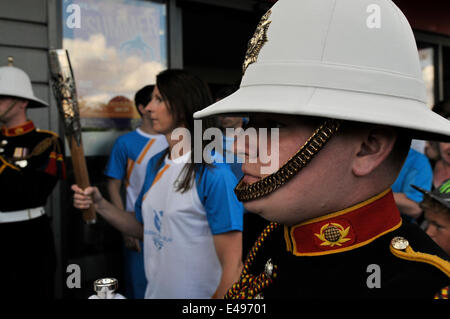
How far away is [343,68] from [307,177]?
24 centimetres

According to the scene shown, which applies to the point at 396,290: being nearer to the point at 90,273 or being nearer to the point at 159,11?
the point at 90,273

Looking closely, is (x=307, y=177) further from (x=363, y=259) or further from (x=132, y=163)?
(x=132, y=163)

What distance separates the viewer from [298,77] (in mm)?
833

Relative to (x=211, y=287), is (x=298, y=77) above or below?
above

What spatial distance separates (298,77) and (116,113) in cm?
311

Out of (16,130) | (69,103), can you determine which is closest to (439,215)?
(69,103)

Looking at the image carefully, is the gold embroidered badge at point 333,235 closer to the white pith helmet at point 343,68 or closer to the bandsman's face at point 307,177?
the bandsman's face at point 307,177

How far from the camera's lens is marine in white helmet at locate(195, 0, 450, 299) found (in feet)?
2.65

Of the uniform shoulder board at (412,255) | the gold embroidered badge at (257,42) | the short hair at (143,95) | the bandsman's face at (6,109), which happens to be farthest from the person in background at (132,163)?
the uniform shoulder board at (412,255)

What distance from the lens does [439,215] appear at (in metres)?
1.44

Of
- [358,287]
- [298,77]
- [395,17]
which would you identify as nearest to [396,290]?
[358,287]

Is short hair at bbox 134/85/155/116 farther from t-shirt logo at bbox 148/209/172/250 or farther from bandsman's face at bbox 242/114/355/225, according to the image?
bandsman's face at bbox 242/114/355/225

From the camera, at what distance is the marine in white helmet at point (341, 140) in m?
0.81

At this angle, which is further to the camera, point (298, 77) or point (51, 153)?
point (51, 153)
